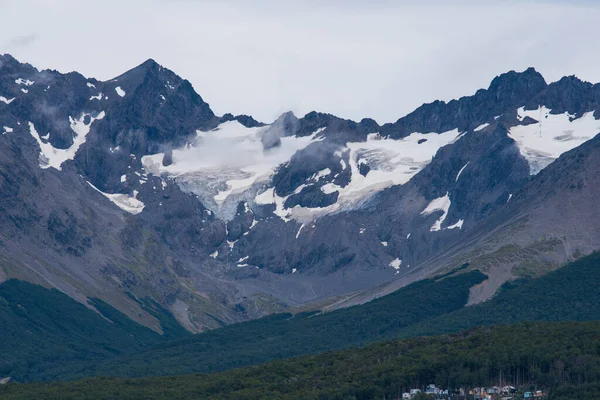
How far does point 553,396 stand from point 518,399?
17.3 ft

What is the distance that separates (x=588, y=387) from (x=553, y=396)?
17.6ft

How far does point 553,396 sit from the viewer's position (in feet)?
648

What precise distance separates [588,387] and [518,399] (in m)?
10.6

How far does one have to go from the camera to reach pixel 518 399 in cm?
19950

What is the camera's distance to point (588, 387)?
195500 millimetres
